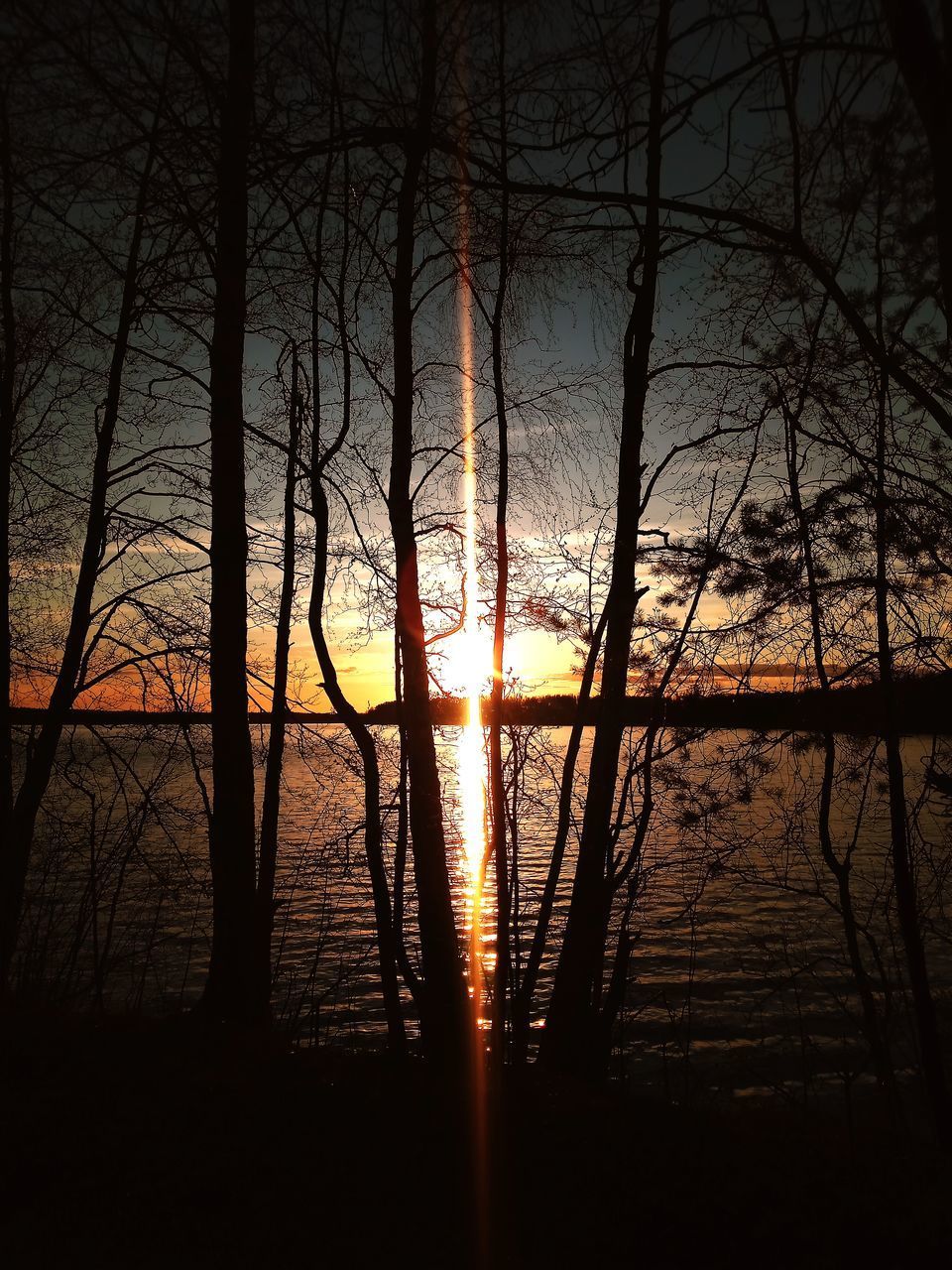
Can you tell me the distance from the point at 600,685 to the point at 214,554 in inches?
146

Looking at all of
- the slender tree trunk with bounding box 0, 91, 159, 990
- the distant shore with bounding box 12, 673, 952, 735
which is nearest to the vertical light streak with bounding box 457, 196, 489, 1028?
the distant shore with bounding box 12, 673, 952, 735

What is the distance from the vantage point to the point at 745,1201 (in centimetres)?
388

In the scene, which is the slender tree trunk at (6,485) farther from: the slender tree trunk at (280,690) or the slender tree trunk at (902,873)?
the slender tree trunk at (902,873)

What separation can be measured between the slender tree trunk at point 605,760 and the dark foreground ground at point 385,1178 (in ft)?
7.00

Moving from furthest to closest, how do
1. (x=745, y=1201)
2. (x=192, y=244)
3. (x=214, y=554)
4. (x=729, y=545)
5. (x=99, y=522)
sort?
(x=99, y=522), (x=729, y=545), (x=214, y=554), (x=192, y=244), (x=745, y=1201)

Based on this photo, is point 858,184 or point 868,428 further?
point 868,428

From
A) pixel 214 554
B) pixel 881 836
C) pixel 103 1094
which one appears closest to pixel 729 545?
pixel 214 554

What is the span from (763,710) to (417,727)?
Result: 10.9 ft

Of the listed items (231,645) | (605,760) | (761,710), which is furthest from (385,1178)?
(761,710)

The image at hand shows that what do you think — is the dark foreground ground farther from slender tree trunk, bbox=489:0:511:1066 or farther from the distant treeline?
the distant treeline

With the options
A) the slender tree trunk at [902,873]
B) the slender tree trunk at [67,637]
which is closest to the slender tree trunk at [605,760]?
the slender tree trunk at [902,873]

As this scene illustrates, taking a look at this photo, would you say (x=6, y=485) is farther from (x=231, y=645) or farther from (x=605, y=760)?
(x=605, y=760)

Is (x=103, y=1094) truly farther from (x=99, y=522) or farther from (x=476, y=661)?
(x=99, y=522)

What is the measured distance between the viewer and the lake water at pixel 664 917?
7.85 meters
